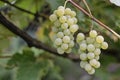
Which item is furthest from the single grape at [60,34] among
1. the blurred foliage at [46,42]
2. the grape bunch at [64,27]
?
the blurred foliage at [46,42]

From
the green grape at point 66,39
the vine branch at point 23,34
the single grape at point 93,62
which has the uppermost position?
the vine branch at point 23,34

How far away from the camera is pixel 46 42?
5.09 ft

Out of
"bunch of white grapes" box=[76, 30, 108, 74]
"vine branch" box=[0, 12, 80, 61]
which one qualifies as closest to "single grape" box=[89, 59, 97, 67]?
"bunch of white grapes" box=[76, 30, 108, 74]

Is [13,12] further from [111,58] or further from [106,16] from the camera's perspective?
[111,58]

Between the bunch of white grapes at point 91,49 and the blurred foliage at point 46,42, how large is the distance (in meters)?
0.15

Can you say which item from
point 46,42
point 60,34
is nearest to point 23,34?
point 60,34

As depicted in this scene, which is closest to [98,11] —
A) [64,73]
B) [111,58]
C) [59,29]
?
[111,58]

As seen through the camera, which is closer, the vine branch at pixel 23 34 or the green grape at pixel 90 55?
the green grape at pixel 90 55

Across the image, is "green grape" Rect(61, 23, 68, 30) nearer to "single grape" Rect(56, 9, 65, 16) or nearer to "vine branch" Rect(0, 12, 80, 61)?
"single grape" Rect(56, 9, 65, 16)

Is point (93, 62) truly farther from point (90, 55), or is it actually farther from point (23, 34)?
point (23, 34)

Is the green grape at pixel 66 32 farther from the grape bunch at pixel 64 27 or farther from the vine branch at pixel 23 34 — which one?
the vine branch at pixel 23 34

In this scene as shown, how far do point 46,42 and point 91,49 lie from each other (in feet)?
2.67

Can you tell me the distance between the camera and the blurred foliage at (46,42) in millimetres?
1045

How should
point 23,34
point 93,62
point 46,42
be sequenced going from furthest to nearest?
point 46,42 → point 23,34 → point 93,62
